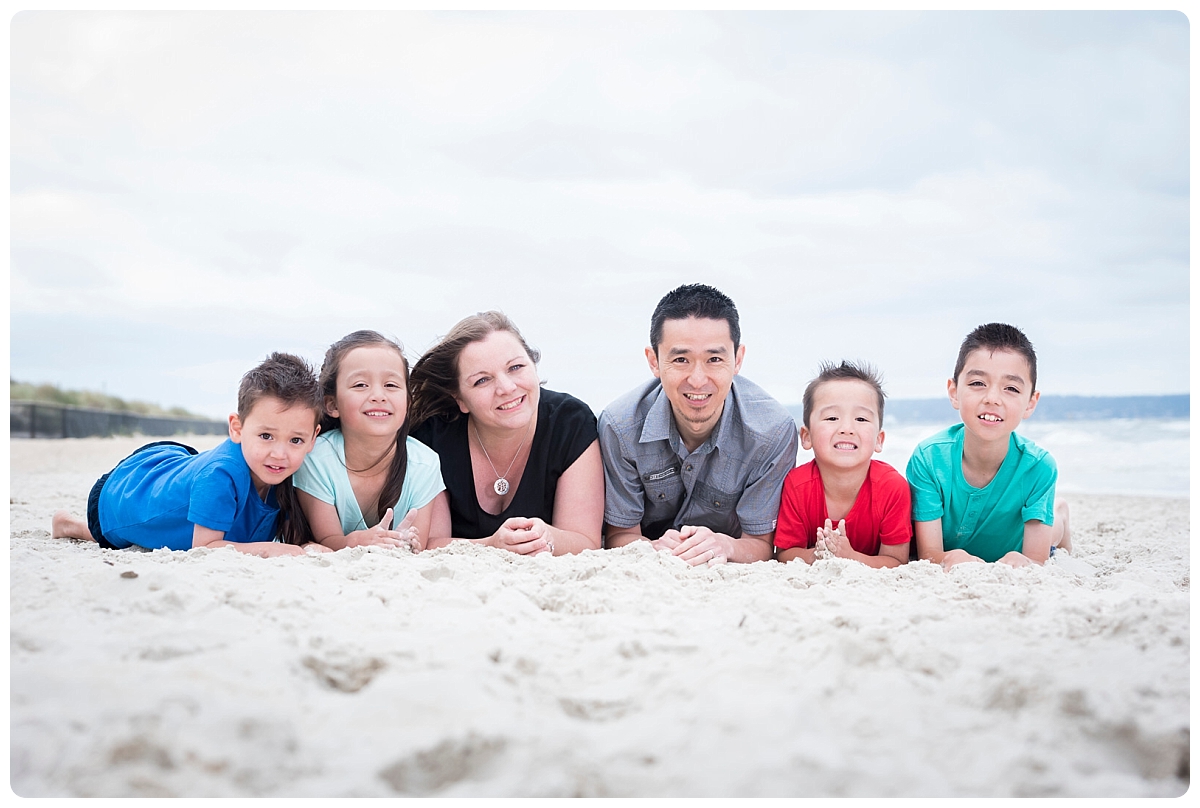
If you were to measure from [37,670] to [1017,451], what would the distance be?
12.4 ft

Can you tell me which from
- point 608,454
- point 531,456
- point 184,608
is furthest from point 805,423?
point 184,608

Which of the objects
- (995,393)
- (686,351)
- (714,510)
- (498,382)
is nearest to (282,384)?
(498,382)

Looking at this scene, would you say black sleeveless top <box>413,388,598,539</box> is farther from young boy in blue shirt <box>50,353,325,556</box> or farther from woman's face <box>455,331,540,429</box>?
young boy in blue shirt <box>50,353,325,556</box>

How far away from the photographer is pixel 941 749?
4.83 ft

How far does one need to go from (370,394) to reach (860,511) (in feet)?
7.65

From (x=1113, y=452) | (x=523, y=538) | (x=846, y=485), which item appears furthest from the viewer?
(x=1113, y=452)

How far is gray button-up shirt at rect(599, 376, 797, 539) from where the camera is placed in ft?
12.2

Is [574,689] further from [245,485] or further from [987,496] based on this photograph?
[987,496]

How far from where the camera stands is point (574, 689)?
1740 mm

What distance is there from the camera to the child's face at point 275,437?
10.8 ft

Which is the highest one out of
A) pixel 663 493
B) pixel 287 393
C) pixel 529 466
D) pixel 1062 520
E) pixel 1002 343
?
pixel 1002 343

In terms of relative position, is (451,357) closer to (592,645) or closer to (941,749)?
(592,645)

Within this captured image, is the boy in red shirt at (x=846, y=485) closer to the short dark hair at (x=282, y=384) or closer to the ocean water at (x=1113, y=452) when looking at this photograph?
the short dark hair at (x=282, y=384)

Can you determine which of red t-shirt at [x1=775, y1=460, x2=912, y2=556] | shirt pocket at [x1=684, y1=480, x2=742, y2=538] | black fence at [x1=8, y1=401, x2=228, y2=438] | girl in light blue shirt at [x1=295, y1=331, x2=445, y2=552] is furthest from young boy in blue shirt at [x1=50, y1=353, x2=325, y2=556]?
black fence at [x1=8, y1=401, x2=228, y2=438]
